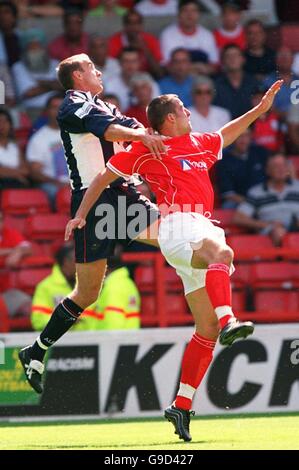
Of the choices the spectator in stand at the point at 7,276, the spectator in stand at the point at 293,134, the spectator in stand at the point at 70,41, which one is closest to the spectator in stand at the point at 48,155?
the spectator in stand at the point at 70,41

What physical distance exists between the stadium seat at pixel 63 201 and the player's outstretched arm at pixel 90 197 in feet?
13.5

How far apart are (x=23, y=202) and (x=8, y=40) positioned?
2.13 m

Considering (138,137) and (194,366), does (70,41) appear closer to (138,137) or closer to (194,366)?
(138,137)

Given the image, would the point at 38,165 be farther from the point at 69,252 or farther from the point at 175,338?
the point at 175,338

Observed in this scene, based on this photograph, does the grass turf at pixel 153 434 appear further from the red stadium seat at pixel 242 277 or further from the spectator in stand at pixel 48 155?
the spectator in stand at pixel 48 155

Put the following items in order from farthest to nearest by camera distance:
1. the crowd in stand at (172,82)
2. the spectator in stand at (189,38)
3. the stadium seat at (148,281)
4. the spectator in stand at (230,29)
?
1. the spectator in stand at (230,29)
2. the spectator in stand at (189,38)
3. the crowd in stand at (172,82)
4. the stadium seat at (148,281)

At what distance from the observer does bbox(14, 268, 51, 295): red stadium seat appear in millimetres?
11023

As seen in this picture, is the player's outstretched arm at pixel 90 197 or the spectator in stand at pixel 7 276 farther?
the spectator in stand at pixel 7 276

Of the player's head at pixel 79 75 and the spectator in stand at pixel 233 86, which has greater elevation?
the player's head at pixel 79 75

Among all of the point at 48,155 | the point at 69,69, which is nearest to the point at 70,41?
the point at 48,155

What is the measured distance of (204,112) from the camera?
12.7m

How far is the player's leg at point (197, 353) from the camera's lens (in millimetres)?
7480

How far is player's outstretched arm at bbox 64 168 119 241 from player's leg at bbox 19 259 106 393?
0.59 m

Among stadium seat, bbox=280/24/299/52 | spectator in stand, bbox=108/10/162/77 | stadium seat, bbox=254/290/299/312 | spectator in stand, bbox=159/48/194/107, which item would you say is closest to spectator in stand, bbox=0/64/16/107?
spectator in stand, bbox=108/10/162/77
